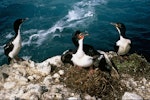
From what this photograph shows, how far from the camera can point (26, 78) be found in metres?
9.97

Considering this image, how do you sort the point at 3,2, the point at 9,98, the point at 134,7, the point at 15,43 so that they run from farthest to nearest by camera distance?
the point at 3,2 → the point at 134,7 → the point at 15,43 → the point at 9,98

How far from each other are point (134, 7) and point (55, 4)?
309 inches

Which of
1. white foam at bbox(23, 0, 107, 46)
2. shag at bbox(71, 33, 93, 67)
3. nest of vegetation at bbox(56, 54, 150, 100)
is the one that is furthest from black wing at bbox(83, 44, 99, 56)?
white foam at bbox(23, 0, 107, 46)

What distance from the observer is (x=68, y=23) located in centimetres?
2706

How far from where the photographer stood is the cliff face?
9102 mm

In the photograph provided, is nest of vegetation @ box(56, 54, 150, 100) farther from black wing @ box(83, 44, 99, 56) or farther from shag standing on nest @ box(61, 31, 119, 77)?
black wing @ box(83, 44, 99, 56)

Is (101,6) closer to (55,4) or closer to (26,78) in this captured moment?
(55,4)

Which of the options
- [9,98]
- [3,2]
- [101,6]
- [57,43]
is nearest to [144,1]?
[101,6]

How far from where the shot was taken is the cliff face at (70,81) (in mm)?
9102

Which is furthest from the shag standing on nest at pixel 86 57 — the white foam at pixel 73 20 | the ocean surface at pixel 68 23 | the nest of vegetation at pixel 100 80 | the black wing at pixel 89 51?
the white foam at pixel 73 20

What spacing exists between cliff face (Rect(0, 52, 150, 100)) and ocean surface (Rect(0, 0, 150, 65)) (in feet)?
34.1

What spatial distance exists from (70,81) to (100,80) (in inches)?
36.4

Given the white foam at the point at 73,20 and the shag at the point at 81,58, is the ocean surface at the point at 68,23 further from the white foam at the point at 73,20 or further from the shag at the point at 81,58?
the shag at the point at 81,58

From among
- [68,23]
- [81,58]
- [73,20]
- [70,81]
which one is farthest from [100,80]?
[73,20]
